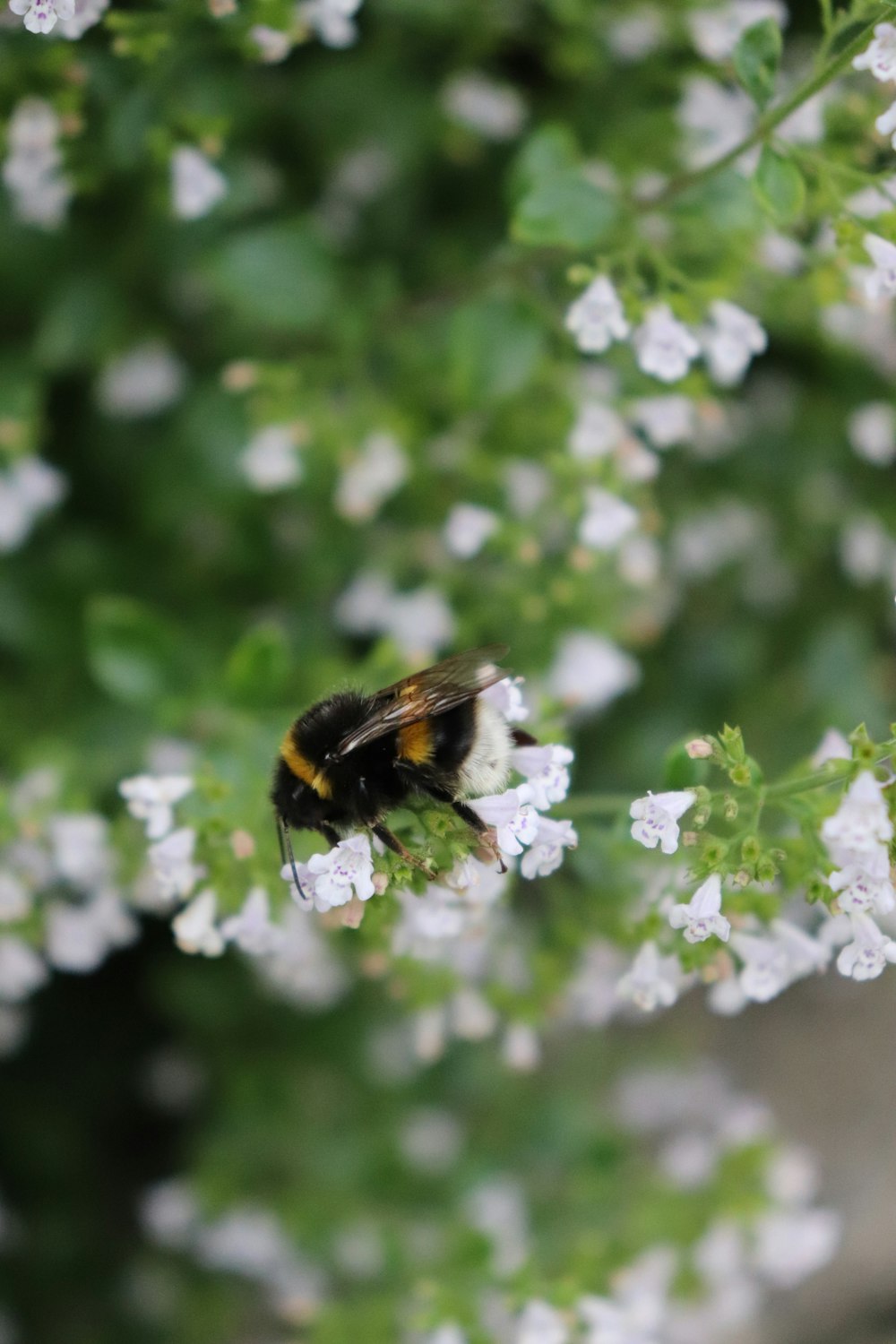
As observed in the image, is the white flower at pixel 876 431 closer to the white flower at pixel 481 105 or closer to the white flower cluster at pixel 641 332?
the white flower cluster at pixel 641 332

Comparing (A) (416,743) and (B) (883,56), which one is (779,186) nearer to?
(B) (883,56)

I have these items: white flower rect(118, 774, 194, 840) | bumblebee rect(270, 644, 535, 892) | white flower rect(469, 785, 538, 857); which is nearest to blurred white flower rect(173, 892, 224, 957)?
white flower rect(118, 774, 194, 840)

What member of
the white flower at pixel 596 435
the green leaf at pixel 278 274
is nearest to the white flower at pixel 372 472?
the green leaf at pixel 278 274

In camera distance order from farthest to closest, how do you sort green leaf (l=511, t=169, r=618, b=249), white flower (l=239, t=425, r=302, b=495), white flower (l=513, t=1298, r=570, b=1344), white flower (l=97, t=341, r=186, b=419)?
white flower (l=97, t=341, r=186, b=419) < white flower (l=239, t=425, r=302, b=495) < white flower (l=513, t=1298, r=570, b=1344) < green leaf (l=511, t=169, r=618, b=249)

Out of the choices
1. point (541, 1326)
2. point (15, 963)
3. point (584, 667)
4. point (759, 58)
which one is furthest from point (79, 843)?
point (759, 58)

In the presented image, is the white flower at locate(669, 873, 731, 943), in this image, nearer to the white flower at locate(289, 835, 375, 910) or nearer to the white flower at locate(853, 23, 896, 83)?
the white flower at locate(289, 835, 375, 910)

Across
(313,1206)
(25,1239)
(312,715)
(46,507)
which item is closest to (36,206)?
(46,507)

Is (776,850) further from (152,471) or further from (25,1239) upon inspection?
(25,1239)
